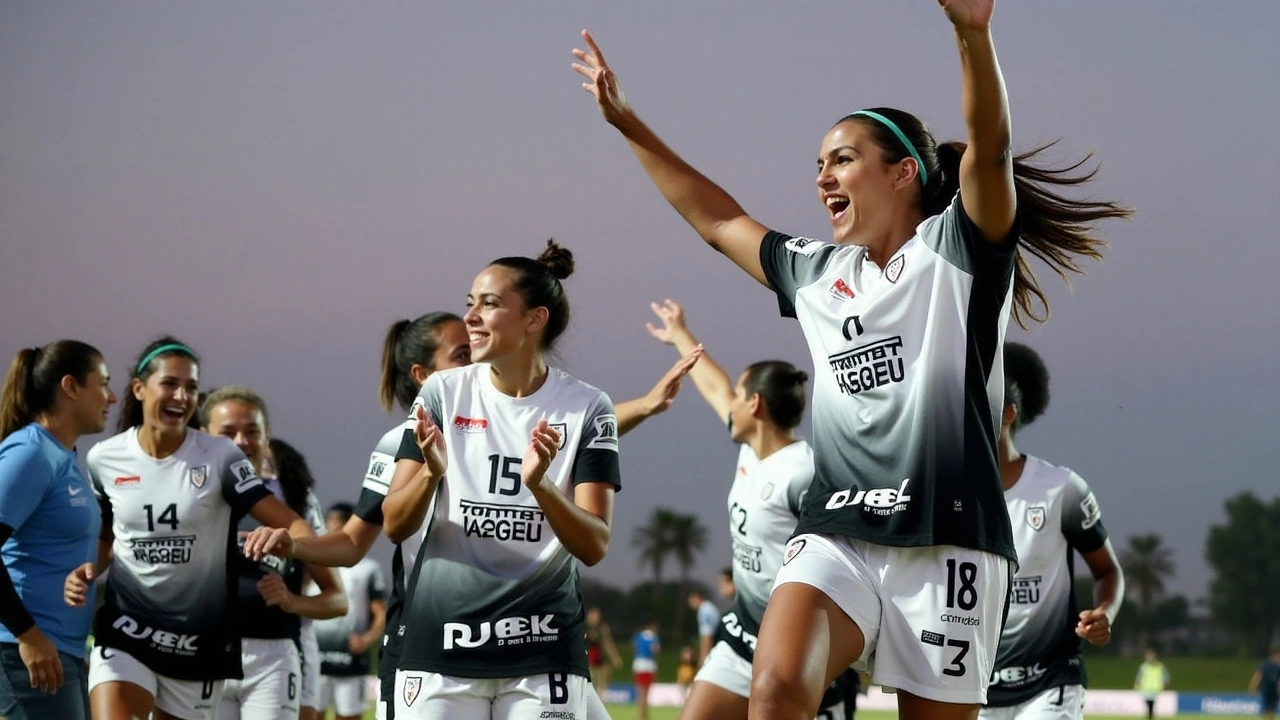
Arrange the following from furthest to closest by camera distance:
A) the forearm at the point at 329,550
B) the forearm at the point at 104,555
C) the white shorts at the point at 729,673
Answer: the white shorts at the point at 729,673, the forearm at the point at 104,555, the forearm at the point at 329,550

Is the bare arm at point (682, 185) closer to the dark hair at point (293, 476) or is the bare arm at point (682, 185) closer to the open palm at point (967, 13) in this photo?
the open palm at point (967, 13)

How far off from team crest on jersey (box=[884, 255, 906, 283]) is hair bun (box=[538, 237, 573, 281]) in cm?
172

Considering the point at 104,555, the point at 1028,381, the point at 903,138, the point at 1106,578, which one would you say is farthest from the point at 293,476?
the point at 903,138

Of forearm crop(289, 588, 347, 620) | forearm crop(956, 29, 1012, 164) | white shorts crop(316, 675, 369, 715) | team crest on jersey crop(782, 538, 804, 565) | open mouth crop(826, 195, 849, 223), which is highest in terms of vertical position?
forearm crop(956, 29, 1012, 164)

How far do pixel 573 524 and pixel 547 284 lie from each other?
39.4 inches

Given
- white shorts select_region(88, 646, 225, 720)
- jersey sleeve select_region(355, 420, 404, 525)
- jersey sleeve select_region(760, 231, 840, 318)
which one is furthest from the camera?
white shorts select_region(88, 646, 225, 720)

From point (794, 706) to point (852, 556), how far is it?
435 millimetres

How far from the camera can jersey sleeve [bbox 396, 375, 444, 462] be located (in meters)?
4.74

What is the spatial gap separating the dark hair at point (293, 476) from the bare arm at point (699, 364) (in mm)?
2097

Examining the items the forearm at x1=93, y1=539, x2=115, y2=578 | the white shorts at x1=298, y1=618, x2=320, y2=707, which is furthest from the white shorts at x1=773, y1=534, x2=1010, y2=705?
the white shorts at x1=298, y1=618, x2=320, y2=707

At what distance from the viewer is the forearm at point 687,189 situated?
434 centimetres

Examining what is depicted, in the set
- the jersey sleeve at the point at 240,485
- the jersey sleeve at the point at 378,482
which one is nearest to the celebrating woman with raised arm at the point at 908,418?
the jersey sleeve at the point at 378,482

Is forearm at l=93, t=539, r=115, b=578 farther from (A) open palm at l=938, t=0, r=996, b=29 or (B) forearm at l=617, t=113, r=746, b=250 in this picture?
(A) open palm at l=938, t=0, r=996, b=29

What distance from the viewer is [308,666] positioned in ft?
28.3
